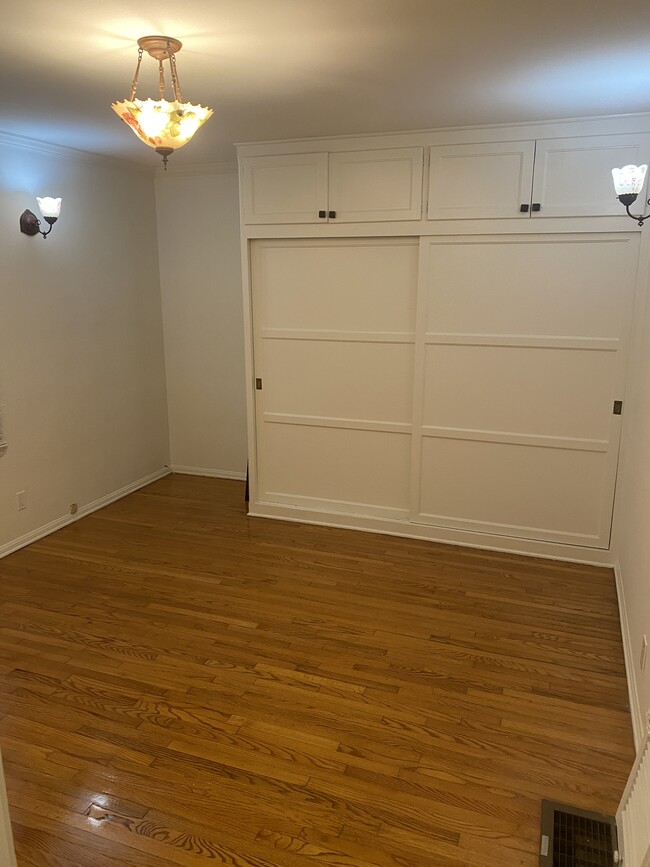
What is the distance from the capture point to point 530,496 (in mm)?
4051

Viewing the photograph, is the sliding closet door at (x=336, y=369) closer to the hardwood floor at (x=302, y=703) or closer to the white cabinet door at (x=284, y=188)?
the white cabinet door at (x=284, y=188)

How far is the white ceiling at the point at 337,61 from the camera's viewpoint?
6.77 feet

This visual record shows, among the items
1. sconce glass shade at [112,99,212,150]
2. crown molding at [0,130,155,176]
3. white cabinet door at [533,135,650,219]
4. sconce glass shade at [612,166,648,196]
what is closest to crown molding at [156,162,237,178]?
crown molding at [0,130,155,176]

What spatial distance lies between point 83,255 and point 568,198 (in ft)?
10.7

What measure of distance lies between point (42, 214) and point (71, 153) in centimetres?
55

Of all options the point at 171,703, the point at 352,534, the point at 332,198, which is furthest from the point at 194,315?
the point at 171,703

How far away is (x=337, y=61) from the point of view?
2529 mm

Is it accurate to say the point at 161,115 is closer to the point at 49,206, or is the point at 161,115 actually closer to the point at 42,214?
the point at 49,206

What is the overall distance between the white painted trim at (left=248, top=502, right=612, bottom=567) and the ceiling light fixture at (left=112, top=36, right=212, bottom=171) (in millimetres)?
2822

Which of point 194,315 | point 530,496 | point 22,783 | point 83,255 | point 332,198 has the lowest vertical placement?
point 22,783

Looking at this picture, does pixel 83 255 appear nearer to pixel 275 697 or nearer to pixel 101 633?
pixel 101 633

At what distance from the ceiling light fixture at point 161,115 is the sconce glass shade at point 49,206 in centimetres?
193

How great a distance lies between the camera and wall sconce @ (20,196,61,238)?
157 inches

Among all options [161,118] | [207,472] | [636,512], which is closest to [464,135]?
[161,118]
